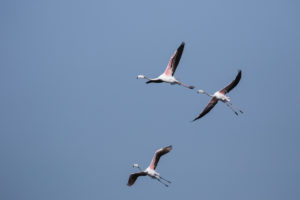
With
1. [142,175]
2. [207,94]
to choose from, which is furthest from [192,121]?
[142,175]

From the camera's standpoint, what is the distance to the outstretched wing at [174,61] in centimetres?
3102

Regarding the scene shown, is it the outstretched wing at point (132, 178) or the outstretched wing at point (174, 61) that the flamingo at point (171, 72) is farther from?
the outstretched wing at point (132, 178)

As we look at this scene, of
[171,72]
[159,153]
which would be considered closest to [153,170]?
[159,153]

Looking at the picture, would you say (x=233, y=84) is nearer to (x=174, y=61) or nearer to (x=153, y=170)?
(x=174, y=61)

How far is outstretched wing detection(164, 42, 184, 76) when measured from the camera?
102 ft

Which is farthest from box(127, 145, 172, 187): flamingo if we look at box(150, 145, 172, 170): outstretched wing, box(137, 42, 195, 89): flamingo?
box(137, 42, 195, 89): flamingo

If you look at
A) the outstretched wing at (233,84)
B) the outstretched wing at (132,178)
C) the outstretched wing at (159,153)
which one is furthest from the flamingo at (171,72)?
the outstretched wing at (132,178)

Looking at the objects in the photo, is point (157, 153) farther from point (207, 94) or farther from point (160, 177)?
point (207, 94)

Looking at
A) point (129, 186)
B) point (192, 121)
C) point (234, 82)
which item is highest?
point (234, 82)

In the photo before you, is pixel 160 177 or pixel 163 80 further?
pixel 160 177

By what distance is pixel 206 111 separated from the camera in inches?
1362

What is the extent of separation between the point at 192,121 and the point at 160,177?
349 centimetres

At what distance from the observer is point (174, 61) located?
3175 cm

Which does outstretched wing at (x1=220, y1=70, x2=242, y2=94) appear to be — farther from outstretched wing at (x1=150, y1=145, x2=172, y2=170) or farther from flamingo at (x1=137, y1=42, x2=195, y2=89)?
outstretched wing at (x1=150, y1=145, x2=172, y2=170)
